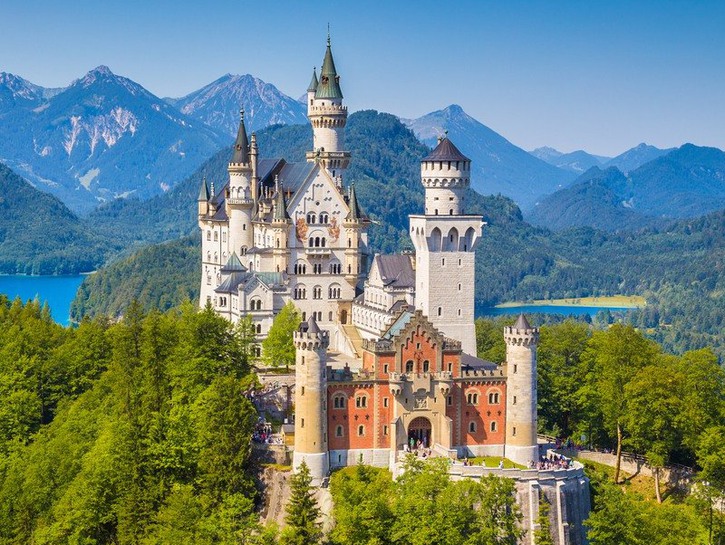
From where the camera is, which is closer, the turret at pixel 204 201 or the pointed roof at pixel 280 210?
the pointed roof at pixel 280 210

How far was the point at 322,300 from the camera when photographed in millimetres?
112375

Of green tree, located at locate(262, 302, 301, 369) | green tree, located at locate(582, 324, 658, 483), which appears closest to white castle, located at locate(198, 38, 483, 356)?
green tree, located at locate(262, 302, 301, 369)

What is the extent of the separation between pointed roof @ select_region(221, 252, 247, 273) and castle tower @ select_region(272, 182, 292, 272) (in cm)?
306

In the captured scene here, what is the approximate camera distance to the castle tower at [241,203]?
117500mm

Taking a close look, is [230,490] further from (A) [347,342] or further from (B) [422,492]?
(A) [347,342]

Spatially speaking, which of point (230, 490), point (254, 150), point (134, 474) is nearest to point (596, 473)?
point (230, 490)

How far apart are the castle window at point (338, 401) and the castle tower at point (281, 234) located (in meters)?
30.9

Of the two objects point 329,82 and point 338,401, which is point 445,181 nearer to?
point 338,401

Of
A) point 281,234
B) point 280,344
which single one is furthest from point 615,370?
point 281,234

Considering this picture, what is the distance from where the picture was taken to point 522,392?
82812 mm

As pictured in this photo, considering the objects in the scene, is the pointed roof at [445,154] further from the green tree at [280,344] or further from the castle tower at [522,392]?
the green tree at [280,344]

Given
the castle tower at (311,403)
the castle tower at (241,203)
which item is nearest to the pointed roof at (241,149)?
the castle tower at (241,203)

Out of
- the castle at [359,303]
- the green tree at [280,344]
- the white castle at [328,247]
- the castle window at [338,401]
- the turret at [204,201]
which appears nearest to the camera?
the castle window at [338,401]

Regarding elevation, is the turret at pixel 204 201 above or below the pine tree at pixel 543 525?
above
